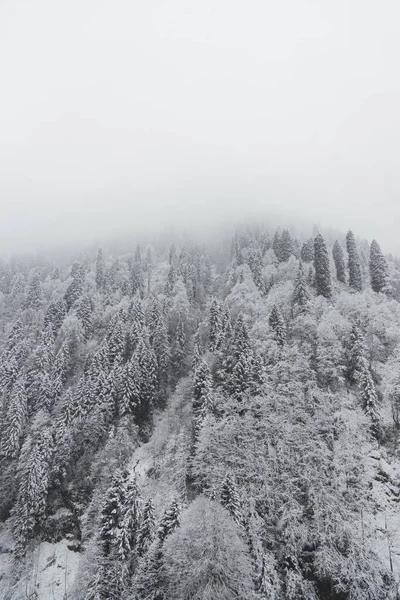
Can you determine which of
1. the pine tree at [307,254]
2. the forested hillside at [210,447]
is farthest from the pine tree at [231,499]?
the pine tree at [307,254]

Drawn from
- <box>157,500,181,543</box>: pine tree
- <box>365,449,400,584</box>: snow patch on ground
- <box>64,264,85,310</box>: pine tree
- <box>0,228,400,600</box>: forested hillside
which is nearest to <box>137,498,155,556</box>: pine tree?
<box>0,228,400,600</box>: forested hillside

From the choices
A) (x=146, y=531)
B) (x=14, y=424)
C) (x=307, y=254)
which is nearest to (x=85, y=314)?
(x=14, y=424)

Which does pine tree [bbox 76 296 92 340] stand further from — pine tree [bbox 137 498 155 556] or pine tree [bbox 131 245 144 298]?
pine tree [bbox 137 498 155 556]

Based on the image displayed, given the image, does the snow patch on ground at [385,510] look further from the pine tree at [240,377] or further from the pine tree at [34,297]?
the pine tree at [34,297]

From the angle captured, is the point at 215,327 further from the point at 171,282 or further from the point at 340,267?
the point at 340,267

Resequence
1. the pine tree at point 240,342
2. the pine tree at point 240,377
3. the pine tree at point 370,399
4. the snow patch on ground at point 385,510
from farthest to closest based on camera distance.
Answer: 1. the pine tree at point 240,342
2. the pine tree at point 240,377
3. the pine tree at point 370,399
4. the snow patch on ground at point 385,510

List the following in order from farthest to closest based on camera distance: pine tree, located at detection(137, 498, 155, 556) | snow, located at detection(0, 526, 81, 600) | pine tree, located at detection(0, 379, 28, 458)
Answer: pine tree, located at detection(0, 379, 28, 458) → snow, located at detection(0, 526, 81, 600) → pine tree, located at detection(137, 498, 155, 556)

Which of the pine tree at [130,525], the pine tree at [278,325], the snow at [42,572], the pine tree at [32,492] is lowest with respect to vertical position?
the snow at [42,572]
